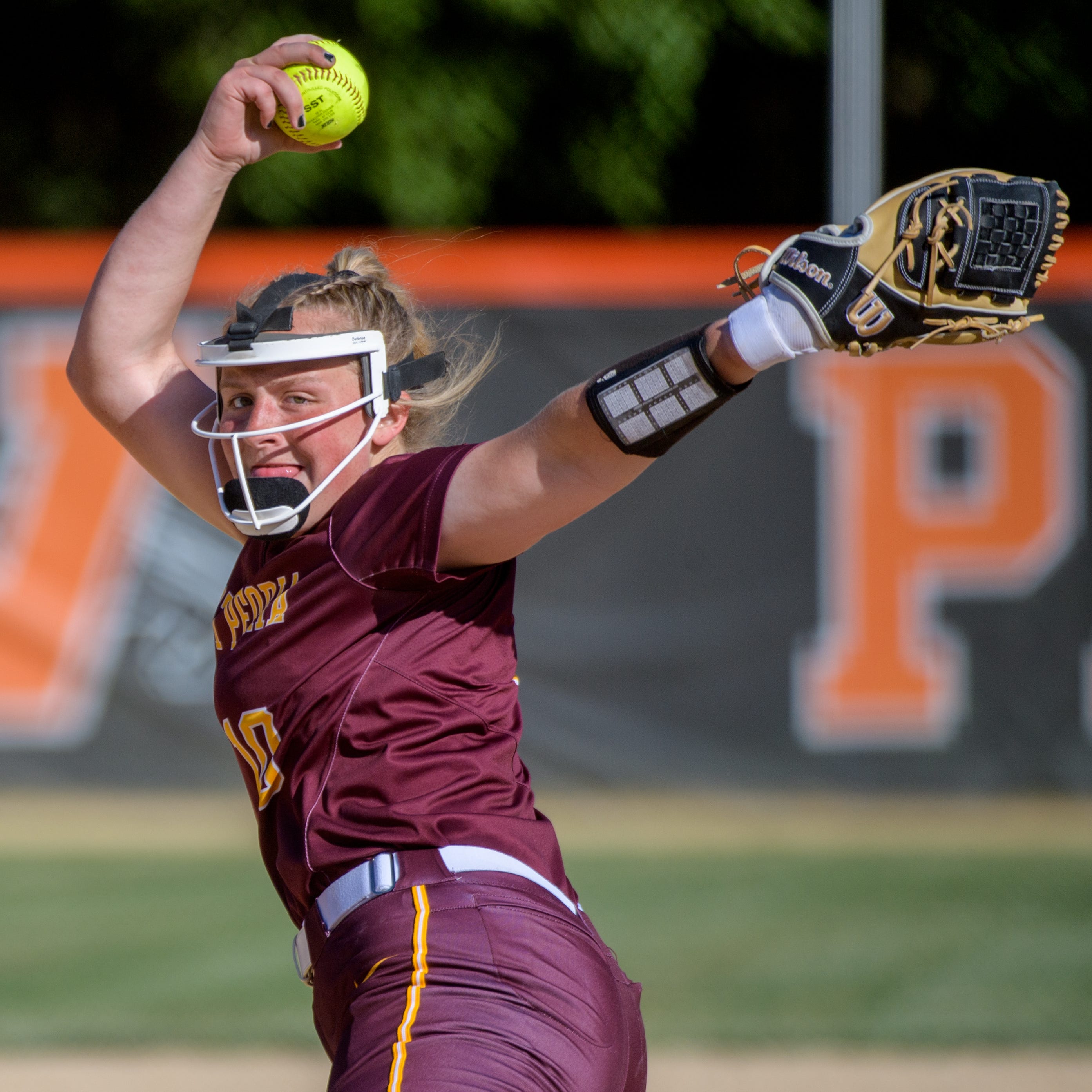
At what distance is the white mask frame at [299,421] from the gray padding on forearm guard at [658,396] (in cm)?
48

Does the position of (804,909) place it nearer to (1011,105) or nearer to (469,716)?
(469,716)

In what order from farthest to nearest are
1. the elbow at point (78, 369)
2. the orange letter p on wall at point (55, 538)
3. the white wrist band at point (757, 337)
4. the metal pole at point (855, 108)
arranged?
the metal pole at point (855, 108) < the orange letter p on wall at point (55, 538) < the elbow at point (78, 369) < the white wrist band at point (757, 337)

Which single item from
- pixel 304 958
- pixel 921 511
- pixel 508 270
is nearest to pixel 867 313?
pixel 304 958

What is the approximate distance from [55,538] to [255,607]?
609 cm

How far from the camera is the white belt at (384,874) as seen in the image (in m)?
1.99

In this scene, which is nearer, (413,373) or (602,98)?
(413,373)

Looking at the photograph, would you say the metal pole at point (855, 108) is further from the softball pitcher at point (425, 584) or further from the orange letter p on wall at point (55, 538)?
the softball pitcher at point (425, 584)

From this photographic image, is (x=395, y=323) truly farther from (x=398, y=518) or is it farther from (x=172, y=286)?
(x=398, y=518)

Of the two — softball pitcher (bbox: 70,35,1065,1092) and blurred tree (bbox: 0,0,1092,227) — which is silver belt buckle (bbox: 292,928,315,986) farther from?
blurred tree (bbox: 0,0,1092,227)

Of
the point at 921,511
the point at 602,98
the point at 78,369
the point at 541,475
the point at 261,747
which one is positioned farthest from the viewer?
the point at 602,98

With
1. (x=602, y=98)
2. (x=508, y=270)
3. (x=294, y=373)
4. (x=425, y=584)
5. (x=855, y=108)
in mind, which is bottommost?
(x=425, y=584)

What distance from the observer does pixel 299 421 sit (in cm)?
217

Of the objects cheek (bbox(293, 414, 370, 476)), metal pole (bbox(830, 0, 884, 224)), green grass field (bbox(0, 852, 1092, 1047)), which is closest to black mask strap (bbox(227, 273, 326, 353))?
cheek (bbox(293, 414, 370, 476))

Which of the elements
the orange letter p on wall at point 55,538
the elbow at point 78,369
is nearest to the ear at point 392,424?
the elbow at point 78,369
